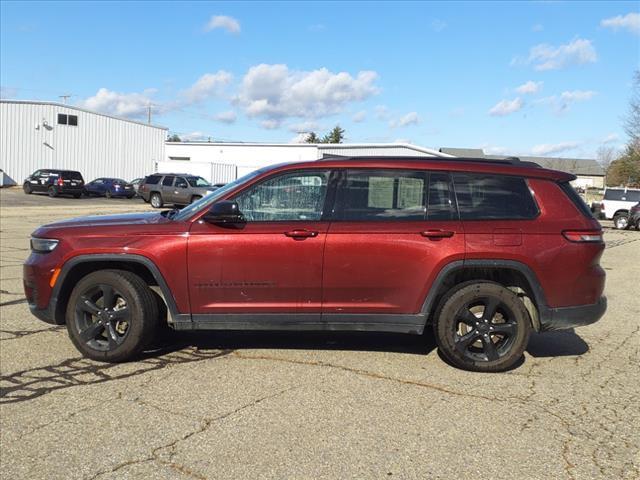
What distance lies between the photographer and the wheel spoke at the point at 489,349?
4.95 m

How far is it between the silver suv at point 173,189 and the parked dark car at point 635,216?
20571mm

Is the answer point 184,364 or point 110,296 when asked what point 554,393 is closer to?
point 184,364

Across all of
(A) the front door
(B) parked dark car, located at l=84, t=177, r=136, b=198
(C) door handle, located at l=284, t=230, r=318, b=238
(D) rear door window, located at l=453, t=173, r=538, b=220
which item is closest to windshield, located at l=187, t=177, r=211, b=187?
(B) parked dark car, located at l=84, t=177, r=136, b=198

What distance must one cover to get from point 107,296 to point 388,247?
245 centimetres

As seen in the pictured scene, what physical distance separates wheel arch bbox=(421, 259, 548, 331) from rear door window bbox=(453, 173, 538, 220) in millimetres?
415

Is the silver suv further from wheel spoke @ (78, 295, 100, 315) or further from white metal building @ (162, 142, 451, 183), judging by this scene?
wheel spoke @ (78, 295, 100, 315)

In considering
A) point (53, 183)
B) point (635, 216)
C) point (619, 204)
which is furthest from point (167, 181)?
point (635, 216)

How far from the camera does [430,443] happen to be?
3.64 meters

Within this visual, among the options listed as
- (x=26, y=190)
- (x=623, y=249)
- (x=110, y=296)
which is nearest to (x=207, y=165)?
(x=26, y=190)

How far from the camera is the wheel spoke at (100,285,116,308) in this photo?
5.04 m

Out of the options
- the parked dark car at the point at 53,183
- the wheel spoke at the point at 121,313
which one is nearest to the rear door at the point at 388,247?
the wheel spoke at the point at 121,313

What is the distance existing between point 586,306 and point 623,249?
13.9m

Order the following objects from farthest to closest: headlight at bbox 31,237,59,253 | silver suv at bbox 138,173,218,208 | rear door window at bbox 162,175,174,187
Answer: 1. rear door window at bbox 162,175,174,187
2. silver suv at bbox 138,173,218,208
3. headlight at bbox 31,237,59,253

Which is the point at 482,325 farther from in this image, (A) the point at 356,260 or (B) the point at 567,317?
(A) the point at 356,260
